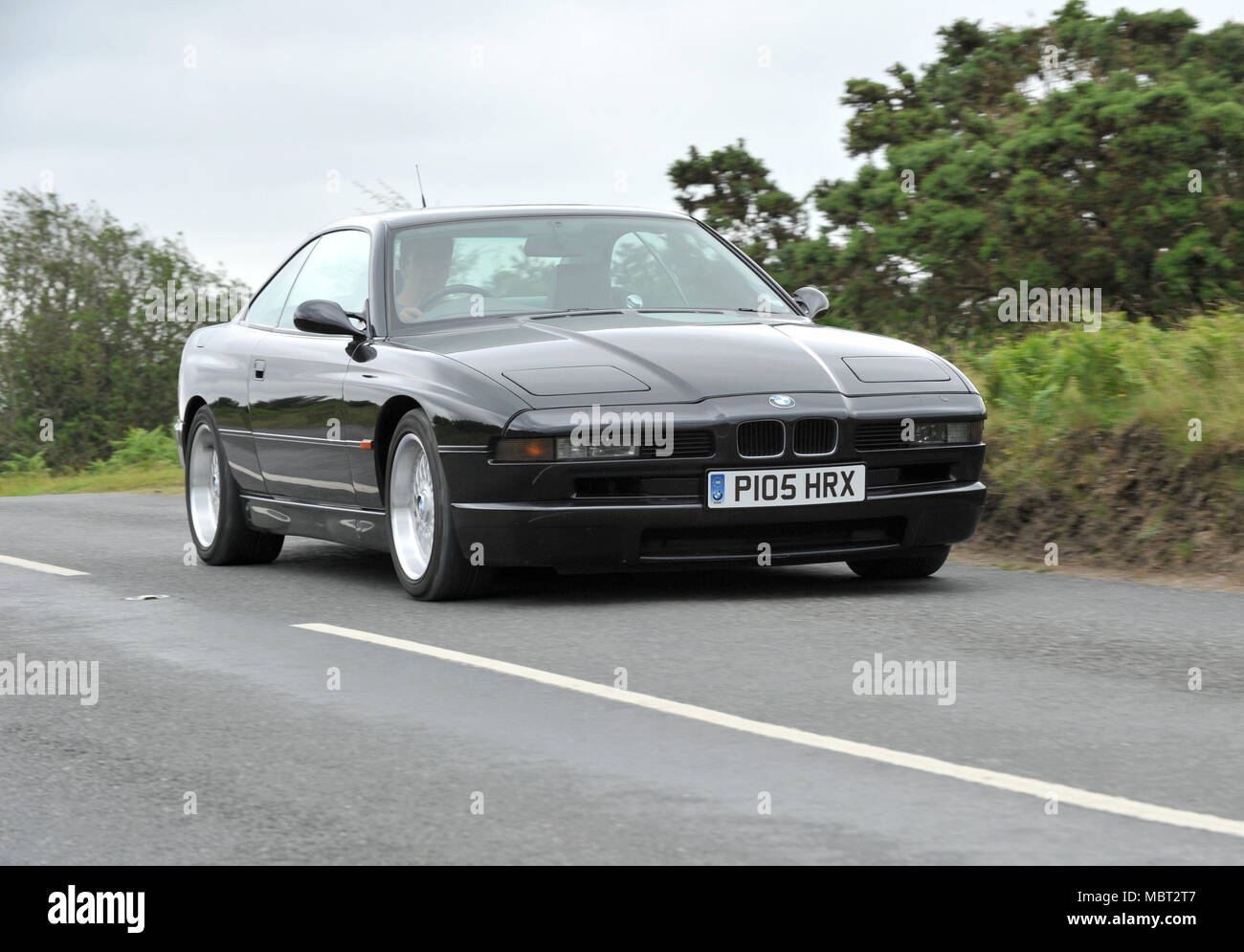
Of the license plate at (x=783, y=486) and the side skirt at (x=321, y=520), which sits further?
the side skirt at (x=321, y=520)

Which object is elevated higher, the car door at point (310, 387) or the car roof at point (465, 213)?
the car roof at point (465, 213)

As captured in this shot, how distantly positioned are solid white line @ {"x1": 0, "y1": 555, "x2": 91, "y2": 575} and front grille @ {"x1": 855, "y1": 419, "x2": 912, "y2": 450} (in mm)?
4327

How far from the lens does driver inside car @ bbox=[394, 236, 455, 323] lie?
28.8ft

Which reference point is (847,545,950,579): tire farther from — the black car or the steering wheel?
the steering wheel

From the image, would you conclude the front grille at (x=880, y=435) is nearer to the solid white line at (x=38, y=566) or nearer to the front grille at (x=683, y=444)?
the front grille at (x=683, y=444)

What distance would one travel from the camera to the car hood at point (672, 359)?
755cm

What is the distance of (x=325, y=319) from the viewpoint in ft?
28.1

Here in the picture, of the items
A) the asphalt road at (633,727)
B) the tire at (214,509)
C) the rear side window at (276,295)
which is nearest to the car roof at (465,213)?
the rear side window at (276,295)

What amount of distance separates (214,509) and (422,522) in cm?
261

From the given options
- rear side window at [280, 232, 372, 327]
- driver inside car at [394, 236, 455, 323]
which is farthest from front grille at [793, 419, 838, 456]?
rear side window at [280, 232, 372, 327]

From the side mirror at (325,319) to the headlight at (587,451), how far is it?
1.58 m

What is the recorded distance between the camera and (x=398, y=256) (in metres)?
8.98
